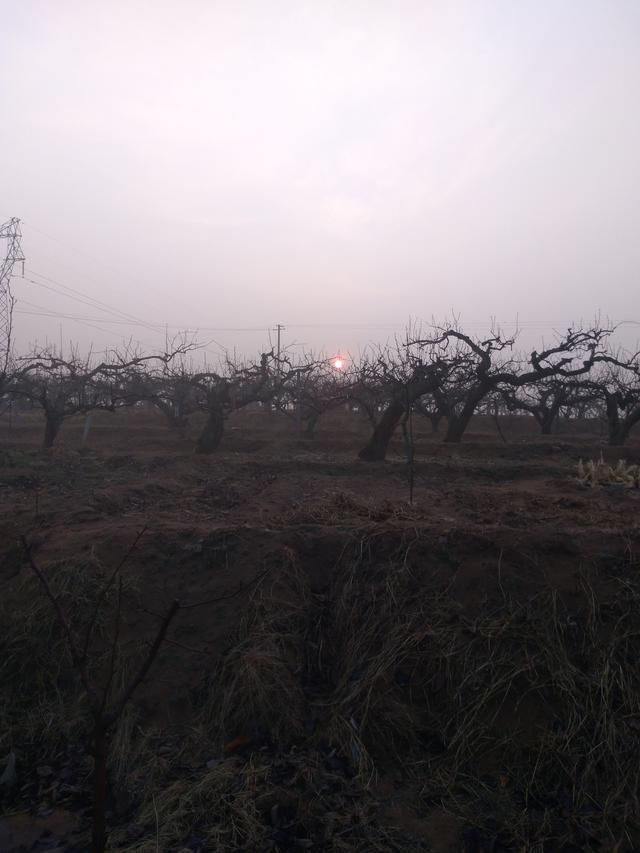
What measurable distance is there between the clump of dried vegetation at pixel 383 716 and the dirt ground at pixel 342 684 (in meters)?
0.02

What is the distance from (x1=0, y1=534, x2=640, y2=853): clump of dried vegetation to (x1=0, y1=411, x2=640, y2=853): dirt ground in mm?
16

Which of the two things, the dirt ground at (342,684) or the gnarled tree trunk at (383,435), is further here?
the gnarled tree trunk at (383,435)

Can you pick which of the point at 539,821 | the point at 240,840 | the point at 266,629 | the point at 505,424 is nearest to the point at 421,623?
the point at 266,629

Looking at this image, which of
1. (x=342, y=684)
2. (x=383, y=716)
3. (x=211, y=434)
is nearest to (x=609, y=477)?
(x=342, y=684)

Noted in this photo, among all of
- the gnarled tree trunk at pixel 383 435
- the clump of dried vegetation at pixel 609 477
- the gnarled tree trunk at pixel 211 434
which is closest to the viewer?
the clump of dried vegetation at pixel 609 477

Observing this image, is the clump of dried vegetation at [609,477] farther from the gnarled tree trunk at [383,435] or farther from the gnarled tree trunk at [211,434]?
the gnarled tree trunk at [211,434]

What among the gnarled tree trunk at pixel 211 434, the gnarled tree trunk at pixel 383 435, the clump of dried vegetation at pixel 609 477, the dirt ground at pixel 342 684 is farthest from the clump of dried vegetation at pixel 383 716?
the gnarled tree trunk at pixel 211 434

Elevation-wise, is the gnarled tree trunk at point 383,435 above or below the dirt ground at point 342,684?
above

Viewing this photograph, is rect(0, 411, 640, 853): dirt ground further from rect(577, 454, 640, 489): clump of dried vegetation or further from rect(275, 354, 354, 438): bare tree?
rect(275, 354, 354, 438): bare tree

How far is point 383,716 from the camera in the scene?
15.4 ft

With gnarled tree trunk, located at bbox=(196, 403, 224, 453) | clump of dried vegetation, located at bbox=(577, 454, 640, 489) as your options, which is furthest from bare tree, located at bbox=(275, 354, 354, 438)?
clump of dried vegetation, located at bbox=(577, 454, 640, 489)

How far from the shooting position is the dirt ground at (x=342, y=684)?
4000 mm

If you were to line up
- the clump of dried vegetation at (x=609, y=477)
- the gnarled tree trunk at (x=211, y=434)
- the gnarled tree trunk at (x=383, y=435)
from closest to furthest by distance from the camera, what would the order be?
the clump of dried vegetation at (x=609, y=477), the gnarled tree trunk at (x=383, y=435), the gnarled tree trunk at (x=211, y=434)

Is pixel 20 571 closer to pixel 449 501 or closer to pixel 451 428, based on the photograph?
pixel 449 501
